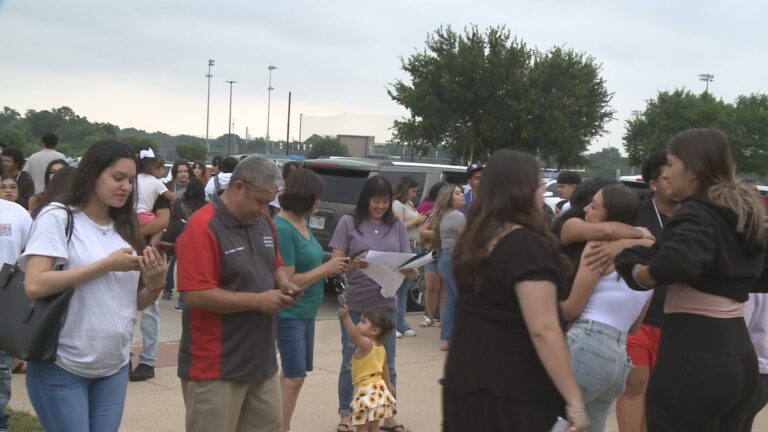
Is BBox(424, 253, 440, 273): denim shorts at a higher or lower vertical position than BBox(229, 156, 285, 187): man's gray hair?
lower

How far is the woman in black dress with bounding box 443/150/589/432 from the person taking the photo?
2.85 metres

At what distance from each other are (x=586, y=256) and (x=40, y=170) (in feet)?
29.6

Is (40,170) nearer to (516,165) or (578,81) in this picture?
(516,165)

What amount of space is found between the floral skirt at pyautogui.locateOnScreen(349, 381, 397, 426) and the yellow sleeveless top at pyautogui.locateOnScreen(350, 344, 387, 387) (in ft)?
0.15

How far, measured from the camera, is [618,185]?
165 inches

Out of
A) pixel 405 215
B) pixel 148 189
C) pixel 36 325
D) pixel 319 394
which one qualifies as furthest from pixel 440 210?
pixel 36 325

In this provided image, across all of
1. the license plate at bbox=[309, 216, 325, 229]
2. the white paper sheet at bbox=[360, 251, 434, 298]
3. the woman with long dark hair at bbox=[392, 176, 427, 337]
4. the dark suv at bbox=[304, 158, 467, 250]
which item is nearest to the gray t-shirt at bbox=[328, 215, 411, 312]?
the white paper sheet at bbox=[360, 251, 434, 298]

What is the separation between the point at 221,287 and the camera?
12.3 ft

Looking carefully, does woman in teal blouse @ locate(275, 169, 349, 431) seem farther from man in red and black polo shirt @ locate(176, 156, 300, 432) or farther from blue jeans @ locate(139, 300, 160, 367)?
blue jeans @ locate(139, 300, 160, 367)

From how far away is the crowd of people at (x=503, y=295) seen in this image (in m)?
2.93

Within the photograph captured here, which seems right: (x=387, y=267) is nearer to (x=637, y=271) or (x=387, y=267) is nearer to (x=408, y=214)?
(x=637, y=271)

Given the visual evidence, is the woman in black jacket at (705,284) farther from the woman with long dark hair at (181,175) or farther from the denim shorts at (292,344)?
the woman with long dark hair at (181,175)

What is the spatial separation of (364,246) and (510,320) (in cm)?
312

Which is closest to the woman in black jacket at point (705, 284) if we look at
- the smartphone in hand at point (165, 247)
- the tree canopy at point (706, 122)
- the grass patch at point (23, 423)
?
the smartphone in hand at point (165, 247)
